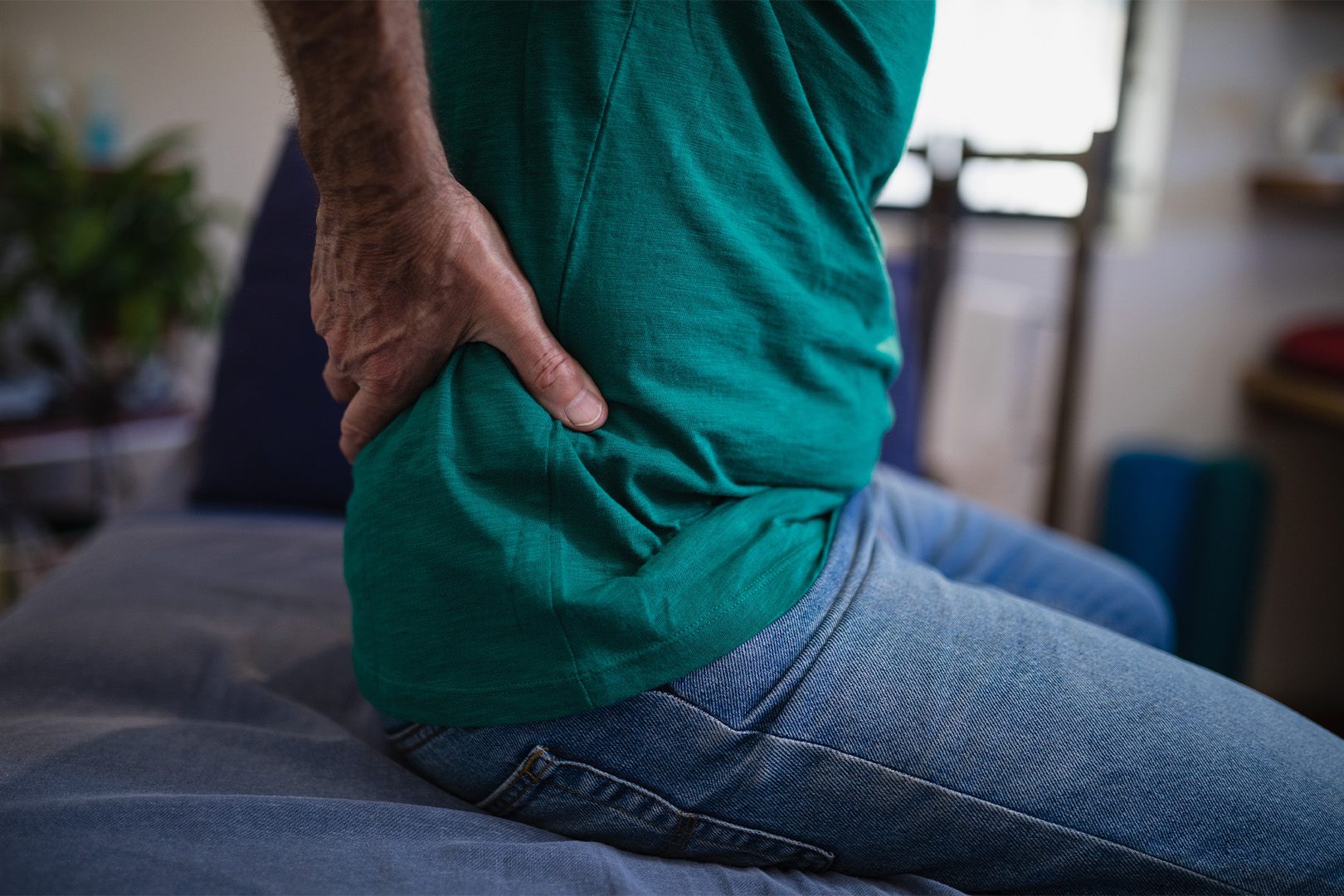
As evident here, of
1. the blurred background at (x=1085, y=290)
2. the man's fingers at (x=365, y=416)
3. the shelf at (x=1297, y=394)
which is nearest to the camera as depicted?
the man's fingers at (x=365, y=416)

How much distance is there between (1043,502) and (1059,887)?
1562mm

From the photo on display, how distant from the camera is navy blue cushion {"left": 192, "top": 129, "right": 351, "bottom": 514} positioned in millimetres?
1190

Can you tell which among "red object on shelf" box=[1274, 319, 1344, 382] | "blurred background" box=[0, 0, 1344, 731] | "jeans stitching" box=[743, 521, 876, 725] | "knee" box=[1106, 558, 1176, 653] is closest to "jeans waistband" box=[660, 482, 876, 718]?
"jeans stitching" box=[743, 521, 876, 725]

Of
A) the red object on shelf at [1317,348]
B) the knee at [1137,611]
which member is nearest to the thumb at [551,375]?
the knee at [1137,611]

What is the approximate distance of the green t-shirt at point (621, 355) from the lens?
482 millimetres

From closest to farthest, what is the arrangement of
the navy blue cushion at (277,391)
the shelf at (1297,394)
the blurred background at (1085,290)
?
the navy blue cushion at (277,391), the shelf at (1297,394), the blurred background at (1085,290)

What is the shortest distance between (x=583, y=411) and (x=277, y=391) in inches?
33.9

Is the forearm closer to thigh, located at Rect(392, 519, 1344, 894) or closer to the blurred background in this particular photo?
thigh, located at Rect(392, 519, 1344, 894)

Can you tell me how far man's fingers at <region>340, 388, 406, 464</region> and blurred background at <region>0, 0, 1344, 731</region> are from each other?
1.24 meters

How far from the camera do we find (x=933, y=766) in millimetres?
493

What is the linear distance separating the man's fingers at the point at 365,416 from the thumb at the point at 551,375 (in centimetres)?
11

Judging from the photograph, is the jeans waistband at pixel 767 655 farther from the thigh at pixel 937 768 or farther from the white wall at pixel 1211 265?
the white wall at pixel 1211 265

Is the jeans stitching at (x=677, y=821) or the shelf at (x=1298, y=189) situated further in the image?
the shelf at (x=1298, y=189)

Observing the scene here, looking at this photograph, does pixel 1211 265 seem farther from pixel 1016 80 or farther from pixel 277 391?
pixel 277 391
